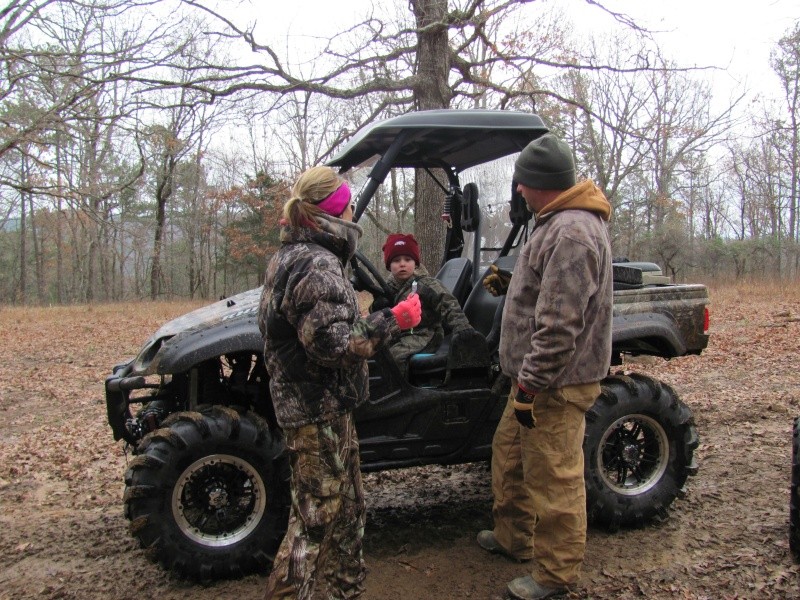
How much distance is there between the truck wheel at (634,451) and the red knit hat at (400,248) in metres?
1.38

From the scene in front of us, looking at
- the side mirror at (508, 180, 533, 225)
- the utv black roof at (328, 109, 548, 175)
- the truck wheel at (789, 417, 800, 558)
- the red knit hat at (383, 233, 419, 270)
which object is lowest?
the truck wheel at (789, 417, 800, 558)

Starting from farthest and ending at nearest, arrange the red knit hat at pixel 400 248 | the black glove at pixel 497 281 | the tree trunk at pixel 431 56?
the tree trunk at pixel 431 56 → the red knit hat at pixel 400 248 → the black glove at pixel 497 281

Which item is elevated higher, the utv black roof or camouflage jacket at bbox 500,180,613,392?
the utv black roof

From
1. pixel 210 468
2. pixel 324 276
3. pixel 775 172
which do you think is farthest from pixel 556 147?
pixel 775 172

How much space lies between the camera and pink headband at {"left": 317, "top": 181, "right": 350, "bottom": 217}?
102 inches

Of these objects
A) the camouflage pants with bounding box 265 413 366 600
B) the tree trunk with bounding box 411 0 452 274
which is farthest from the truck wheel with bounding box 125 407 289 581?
the tree trunk with bounding box 411 0 452 274

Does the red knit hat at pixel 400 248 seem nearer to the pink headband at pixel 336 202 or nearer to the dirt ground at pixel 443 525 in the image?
the pink headband at pixel 336 202

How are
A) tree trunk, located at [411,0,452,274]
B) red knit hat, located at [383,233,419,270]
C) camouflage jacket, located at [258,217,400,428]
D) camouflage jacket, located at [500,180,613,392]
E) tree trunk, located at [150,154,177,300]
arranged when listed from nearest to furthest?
camouflage jacket, located at [258,217,400,428]
camouflage jacket, located at [500,180,613,392]
red knit hat, located at [383,233,419,270]
tree trunk, located at [411,0,452,274]
tree trunk, located at [150,154,177,300]

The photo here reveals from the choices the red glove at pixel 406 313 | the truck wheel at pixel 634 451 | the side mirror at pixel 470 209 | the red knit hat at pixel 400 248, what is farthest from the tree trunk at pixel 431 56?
the red glove at pixel 406 313

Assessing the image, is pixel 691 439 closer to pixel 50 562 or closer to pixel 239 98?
pixel 50 562

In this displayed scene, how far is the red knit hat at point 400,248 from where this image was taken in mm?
4078

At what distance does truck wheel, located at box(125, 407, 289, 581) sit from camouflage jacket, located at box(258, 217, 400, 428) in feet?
2.56

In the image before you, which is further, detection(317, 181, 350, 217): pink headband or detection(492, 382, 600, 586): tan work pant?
detection(492, 382, 600, 586): tan work pant

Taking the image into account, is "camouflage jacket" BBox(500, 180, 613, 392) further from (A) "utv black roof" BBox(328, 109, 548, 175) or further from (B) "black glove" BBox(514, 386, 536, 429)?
(A) "utv black roof" BBox(328, 109, 548, 175)
